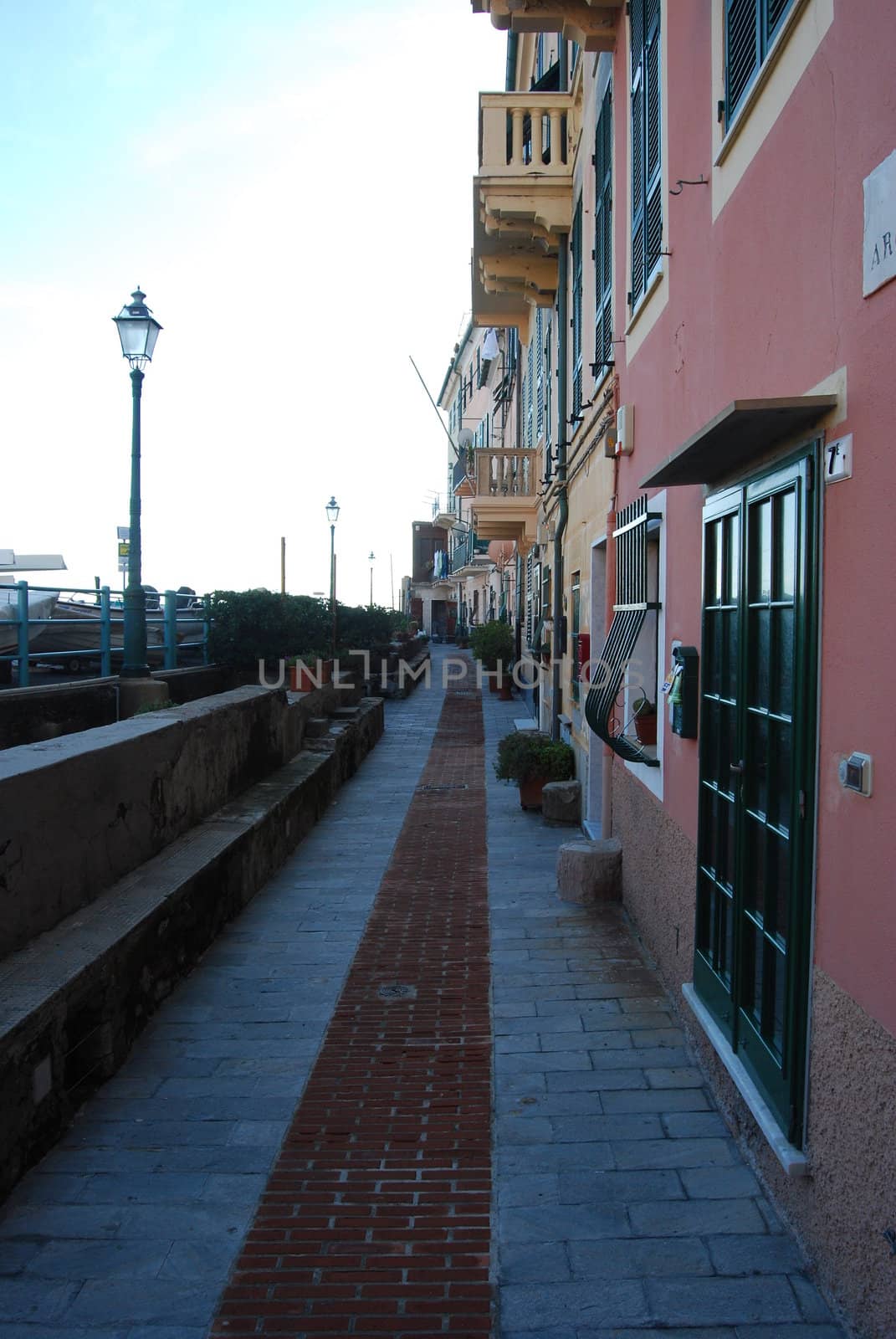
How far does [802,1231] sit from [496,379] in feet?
83.0

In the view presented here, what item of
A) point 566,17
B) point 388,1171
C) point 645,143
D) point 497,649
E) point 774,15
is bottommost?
point 388,1171

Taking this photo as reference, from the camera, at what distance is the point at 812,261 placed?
122 inches

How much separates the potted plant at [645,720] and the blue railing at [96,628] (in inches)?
230

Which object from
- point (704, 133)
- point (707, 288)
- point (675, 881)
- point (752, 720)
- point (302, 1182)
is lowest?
point (302, 1182)

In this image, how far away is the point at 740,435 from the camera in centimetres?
332

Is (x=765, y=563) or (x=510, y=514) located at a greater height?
(x=510, y=514)

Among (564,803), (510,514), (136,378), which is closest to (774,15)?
(564,803)

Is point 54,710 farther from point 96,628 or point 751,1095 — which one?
point 751,1095

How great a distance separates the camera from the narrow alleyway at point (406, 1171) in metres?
2.92

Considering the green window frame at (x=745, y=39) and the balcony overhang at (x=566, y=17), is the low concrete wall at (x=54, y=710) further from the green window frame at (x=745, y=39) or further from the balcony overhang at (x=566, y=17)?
the green window frame at (x=745, y=39)

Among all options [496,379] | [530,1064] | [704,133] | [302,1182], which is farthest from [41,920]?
[496,379]

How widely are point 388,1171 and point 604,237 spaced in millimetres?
7052

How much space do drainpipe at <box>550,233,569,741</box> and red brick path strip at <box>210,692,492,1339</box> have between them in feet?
18.2

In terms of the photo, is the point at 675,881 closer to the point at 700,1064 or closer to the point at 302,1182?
the point at 700,1064
